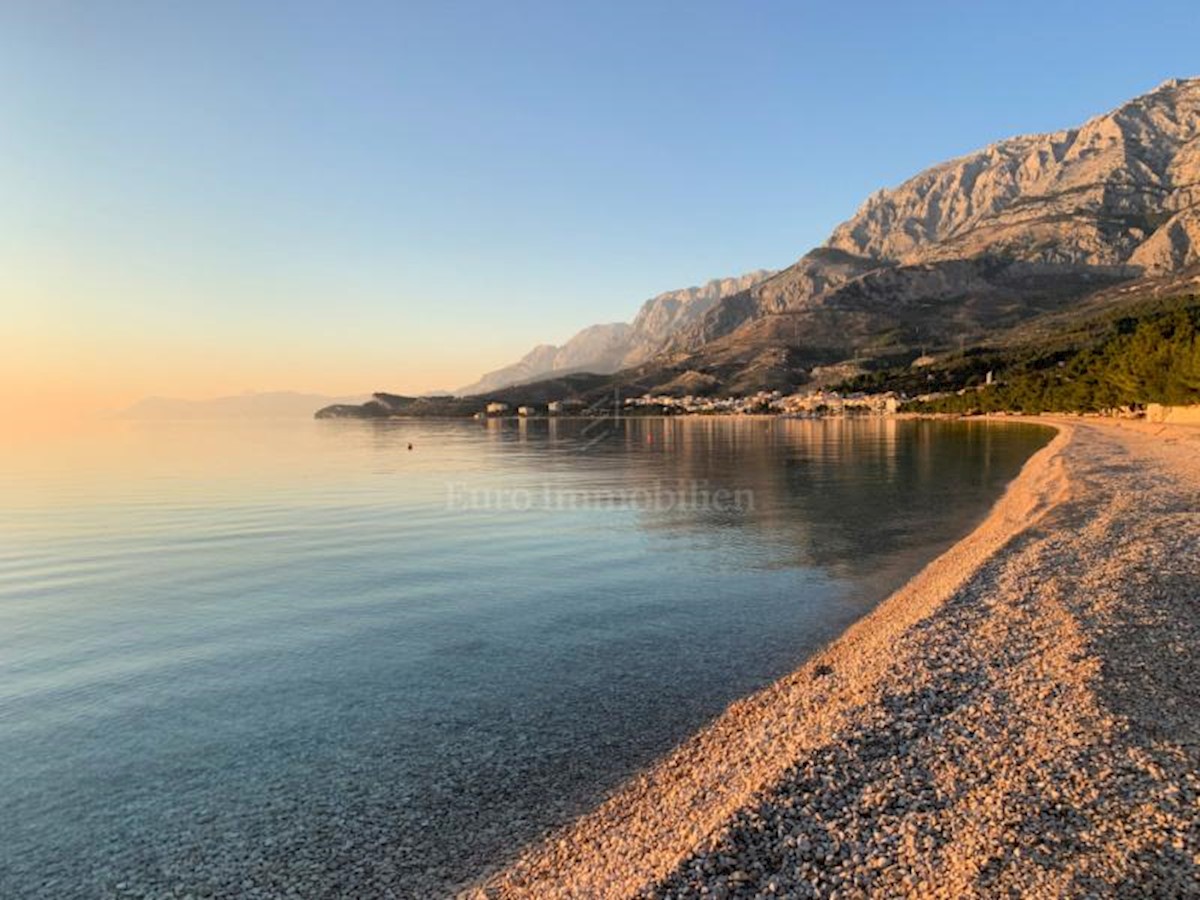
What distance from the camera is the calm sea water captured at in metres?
11.2

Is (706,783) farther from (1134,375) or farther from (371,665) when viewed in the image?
(1134,375)

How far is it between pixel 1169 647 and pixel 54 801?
75.9 ft

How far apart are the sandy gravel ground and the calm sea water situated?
161 cm

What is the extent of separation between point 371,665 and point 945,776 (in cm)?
1451

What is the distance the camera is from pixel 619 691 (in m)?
16.9

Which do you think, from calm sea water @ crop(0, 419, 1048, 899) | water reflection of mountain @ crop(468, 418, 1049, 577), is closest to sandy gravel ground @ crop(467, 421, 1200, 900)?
calm sea water @ crop(0, 419, 1048, 899)

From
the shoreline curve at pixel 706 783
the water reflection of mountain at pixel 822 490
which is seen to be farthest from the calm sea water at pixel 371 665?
the shoreline curve at pixel 706 783

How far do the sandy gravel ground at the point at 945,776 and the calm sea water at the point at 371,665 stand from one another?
5.29 ft

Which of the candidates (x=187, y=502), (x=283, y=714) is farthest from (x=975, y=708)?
(x=187, y=502)

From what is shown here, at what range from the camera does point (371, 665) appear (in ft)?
62.7

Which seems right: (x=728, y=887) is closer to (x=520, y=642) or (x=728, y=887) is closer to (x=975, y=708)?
(x=975, y=708)

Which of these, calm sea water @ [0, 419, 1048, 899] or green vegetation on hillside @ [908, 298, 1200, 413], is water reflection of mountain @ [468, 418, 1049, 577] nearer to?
calm sea water @ [0, 419, 1048, 899]

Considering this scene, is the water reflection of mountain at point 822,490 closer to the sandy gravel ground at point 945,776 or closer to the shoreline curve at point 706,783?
the sandy gravel ground at point 945,776

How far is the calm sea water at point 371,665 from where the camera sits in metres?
11.2
